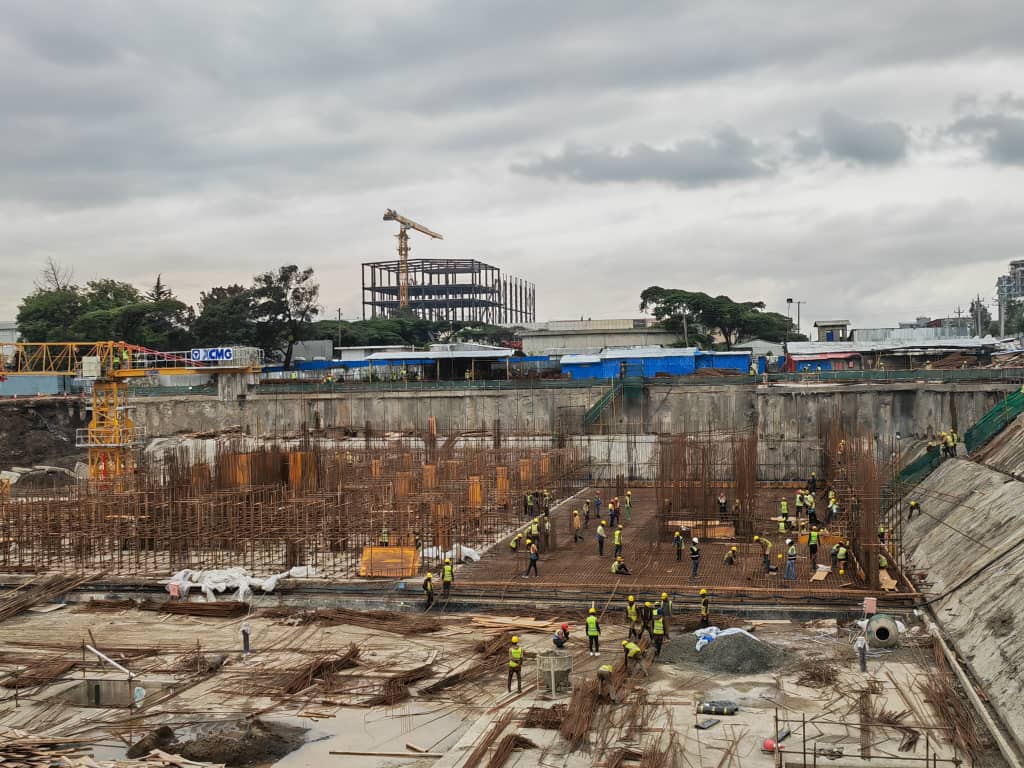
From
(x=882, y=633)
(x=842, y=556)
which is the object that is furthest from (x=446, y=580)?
(x=882, y=633)

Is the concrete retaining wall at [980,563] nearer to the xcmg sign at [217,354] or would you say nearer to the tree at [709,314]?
the xcmg sign at [217,354]

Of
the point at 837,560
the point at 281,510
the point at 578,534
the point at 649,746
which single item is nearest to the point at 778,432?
the point at 578,534

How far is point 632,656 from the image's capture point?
17000mm

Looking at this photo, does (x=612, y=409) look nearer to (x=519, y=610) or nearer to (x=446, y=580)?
(x=446, y=580)

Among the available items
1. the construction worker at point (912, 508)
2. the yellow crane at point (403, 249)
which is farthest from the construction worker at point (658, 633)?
the yellow crane at point (403, 249)

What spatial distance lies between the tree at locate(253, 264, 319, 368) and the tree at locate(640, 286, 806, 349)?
26334 mm

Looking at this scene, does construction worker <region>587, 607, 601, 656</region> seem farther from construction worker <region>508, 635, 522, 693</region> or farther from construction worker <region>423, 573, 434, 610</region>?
construction worker <region>423, 573, 434, 610</region>

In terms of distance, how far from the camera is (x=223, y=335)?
224ft

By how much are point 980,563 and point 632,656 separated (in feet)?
26.8

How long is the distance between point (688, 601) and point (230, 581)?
1087 cm

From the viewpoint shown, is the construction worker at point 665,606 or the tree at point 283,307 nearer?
the construction worker at point 665,606

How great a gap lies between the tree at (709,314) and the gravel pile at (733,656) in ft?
180

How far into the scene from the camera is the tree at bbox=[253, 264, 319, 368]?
224 feet

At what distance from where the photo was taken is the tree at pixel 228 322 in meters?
67.3
